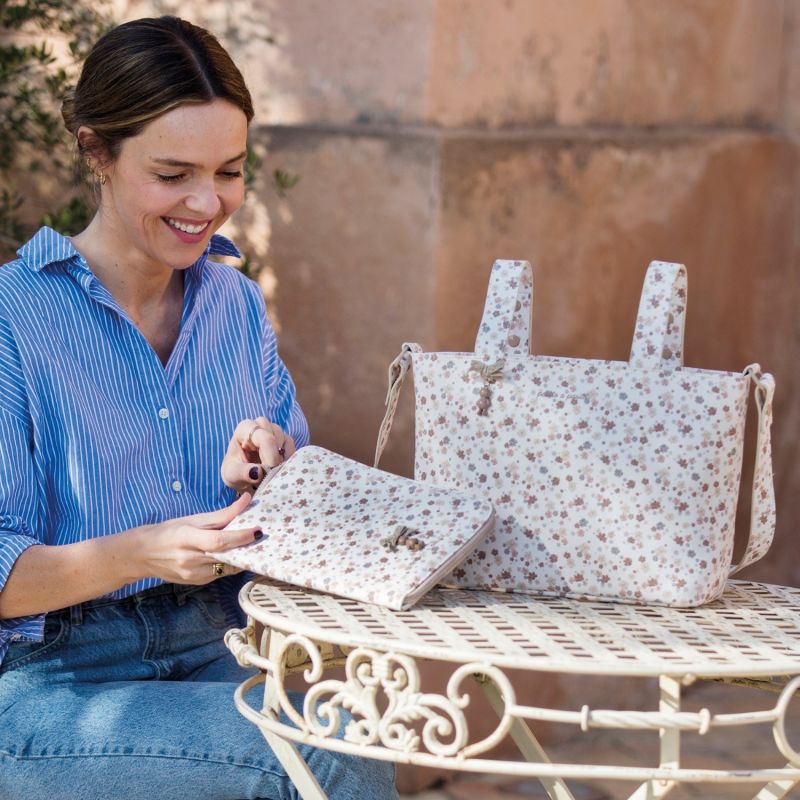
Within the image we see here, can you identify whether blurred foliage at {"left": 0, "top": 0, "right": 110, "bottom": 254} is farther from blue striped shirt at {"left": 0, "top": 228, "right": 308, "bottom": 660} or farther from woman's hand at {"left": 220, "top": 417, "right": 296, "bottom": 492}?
woman's hand at {"left": 220, "top": 417, "right": 296, "bottom": 492}

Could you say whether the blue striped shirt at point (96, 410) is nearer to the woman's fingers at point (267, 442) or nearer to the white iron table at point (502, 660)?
the woman's fingers at point (267, 442)

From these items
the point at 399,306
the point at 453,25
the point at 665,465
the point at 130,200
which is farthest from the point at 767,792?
the point at 453,25

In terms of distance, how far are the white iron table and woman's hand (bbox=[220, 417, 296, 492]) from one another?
0.22 m

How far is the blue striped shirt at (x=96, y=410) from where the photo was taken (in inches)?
79.0

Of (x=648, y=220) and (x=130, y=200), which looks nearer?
(x=130, y=200)

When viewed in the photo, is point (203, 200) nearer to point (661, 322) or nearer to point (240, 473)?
point (240, 473)

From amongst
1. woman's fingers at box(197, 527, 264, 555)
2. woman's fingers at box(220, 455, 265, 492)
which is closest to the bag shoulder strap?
woman's fingers at box(220, 455, 265, 492)

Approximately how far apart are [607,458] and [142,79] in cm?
91

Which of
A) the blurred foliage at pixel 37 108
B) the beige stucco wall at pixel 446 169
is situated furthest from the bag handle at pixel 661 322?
the blurred foliage at pixel 37 108

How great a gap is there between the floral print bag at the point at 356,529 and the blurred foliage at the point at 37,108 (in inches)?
54.0

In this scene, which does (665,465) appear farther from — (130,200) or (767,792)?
(130,200)

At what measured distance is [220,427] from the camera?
7.48 ft

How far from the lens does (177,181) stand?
215cm

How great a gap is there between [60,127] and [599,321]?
1.53 metres
